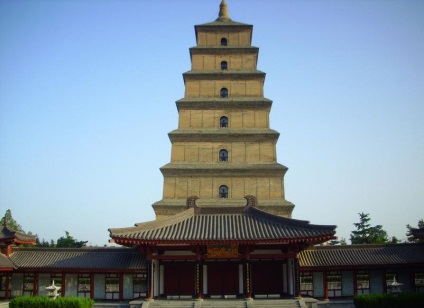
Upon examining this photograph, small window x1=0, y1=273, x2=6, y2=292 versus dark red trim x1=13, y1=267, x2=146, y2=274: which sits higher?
dark red trim x1=13, y1=267, x2=146, y2=274

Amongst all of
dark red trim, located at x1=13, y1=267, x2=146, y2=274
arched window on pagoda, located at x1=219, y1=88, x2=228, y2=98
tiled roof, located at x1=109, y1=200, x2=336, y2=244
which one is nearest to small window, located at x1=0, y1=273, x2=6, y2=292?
dark red trim, located at x1=13, y1=267, x2=146, y2=274

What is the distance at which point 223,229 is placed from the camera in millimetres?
22922

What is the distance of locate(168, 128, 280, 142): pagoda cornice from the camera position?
103 ft

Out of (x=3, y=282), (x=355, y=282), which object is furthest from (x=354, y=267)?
(x=3, y=282)

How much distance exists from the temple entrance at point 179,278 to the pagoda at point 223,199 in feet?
0.16

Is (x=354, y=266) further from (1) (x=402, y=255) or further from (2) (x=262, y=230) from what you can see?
(2) (x=262, y=230)

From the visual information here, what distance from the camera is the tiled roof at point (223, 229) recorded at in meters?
21.3

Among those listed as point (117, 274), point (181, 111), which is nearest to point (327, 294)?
point (117, 274)

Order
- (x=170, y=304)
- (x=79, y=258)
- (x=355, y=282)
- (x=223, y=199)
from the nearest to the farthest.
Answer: (x=170, y=304) < (x=355, y=282) < (x=79, y=258) < (x=223, y=199)

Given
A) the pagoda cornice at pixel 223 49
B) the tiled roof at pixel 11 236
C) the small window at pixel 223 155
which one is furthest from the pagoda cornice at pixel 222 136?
the tiled roof at pixel 11 236

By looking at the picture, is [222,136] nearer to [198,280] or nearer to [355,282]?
[198,280]

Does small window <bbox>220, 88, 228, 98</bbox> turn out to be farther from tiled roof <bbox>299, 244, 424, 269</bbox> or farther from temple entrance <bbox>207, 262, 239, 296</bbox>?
temple entrance <bbox>207, 262, 239, 296</bbox>

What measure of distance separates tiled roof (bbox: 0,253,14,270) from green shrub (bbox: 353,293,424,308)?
1753 cm

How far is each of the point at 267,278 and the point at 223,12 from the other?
22.1m
